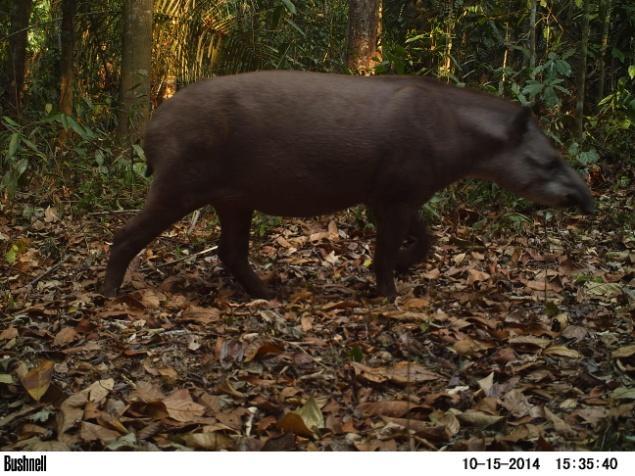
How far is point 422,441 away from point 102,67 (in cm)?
802

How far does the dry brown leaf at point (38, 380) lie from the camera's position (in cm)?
381

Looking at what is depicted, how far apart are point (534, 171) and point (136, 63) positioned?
412 centimetres

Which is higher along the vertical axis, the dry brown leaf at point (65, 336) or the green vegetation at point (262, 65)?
the green vegetation at point (262, 65)

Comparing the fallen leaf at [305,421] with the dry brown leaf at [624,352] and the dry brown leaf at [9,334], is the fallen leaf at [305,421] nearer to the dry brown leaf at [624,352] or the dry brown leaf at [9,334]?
the dry brown leaf at [624,352]

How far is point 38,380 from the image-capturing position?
391cm

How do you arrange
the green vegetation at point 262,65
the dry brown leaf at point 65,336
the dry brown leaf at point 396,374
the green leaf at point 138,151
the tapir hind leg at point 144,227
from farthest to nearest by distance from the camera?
the green vegetation at point 262,65 < the green leaf at point 138,151 < the tapir hind leg at point 144,227 < the dry brown leaf at point 65,336 < the dry brown leaf at point 396,374

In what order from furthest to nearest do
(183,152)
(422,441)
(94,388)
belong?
(183,152) < (94,388) < (422,441)

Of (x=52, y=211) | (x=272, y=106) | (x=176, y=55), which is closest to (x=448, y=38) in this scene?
(x=176, y=55)

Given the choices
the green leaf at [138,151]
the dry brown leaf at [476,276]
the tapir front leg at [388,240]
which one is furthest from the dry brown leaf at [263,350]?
the green leaf at [138,151]

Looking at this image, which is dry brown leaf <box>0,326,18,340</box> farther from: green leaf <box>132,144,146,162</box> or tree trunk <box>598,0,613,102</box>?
tree trunk <box>598,0,613,102</box>

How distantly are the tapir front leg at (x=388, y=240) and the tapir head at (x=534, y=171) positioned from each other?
28.4 inches

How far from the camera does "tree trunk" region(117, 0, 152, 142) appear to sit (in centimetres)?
777
